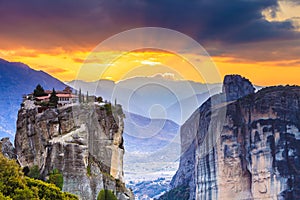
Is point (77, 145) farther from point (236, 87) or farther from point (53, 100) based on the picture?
point (236, 87)

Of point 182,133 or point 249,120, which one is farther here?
point 182,133

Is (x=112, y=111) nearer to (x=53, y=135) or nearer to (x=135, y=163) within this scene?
(x=53, y=135)

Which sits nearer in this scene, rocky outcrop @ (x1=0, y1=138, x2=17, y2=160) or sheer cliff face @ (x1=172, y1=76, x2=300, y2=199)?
rocky outcrop @ (x1=0, y1=138, x2=17, y2=160)

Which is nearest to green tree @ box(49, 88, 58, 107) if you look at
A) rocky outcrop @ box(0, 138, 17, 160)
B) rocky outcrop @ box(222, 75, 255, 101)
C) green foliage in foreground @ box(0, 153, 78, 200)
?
rocky outcrop @ box(0, 138, 17, 160)

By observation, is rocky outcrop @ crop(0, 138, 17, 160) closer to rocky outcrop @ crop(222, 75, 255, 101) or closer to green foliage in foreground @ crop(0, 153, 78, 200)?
green foliage in foreground @ crop(0, 153, 78, 200)

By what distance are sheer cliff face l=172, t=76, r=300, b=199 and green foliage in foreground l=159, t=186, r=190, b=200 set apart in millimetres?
18067

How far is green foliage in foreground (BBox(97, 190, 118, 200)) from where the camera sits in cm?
3497

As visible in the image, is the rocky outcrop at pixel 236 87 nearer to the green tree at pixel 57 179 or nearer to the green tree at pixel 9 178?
the green tree at pixel 57 179

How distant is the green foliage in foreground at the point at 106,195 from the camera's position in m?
35.0

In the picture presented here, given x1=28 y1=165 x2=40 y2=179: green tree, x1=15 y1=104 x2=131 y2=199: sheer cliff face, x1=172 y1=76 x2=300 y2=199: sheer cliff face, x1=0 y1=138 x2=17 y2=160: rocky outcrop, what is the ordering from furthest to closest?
x1=172 y1=76 x2=300 y2=199: sheer cliff face
x1=0 y1=138 x2=17 y2=160: rocky outcrop
x1=28 y1=165 x2=40 y2=179: green tree
x1=15 y1=104 x2=131 y2=199: sheer cliff face

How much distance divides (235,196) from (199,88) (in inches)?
2428

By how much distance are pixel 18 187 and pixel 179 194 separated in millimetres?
107756

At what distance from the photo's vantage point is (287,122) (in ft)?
337

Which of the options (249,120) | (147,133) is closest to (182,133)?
(249,120)
